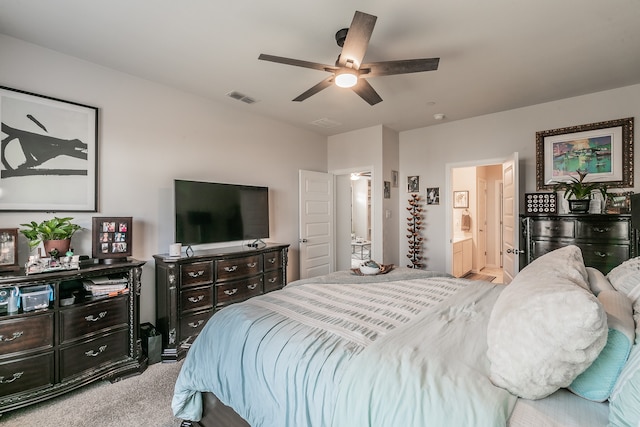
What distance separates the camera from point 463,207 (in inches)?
254

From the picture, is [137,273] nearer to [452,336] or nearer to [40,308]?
[40,308]

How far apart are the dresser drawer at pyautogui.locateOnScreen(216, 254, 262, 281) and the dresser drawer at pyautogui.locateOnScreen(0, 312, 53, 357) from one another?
54.2 inches

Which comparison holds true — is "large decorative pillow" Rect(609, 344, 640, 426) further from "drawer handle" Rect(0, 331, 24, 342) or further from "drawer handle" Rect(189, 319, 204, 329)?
"drawer handle" Rect(0, 331, 24, 342)

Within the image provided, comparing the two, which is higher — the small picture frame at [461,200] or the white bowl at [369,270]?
the small picture frame at [461,200]

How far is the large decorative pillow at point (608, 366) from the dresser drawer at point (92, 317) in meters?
3.05

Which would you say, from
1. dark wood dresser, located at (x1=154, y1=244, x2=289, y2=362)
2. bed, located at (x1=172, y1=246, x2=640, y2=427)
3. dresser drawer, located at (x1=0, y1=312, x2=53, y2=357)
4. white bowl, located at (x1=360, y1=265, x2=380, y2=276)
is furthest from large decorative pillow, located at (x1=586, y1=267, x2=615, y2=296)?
dresser drawer, located at (x1=0, y1=312, x2=53, y2=357)

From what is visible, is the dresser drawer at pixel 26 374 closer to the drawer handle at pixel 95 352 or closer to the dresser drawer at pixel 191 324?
the drawer handle at pixel 95 352

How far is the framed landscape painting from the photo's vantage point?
10.9ft

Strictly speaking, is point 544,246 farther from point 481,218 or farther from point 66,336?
point 66,336

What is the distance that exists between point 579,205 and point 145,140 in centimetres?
490

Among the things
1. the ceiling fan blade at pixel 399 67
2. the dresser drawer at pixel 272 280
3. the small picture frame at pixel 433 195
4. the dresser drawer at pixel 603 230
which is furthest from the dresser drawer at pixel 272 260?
the dresser drawer at pixel 603 230

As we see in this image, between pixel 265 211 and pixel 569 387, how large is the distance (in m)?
3.54

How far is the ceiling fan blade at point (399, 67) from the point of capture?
6.72 ft

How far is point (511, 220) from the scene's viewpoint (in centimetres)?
378
